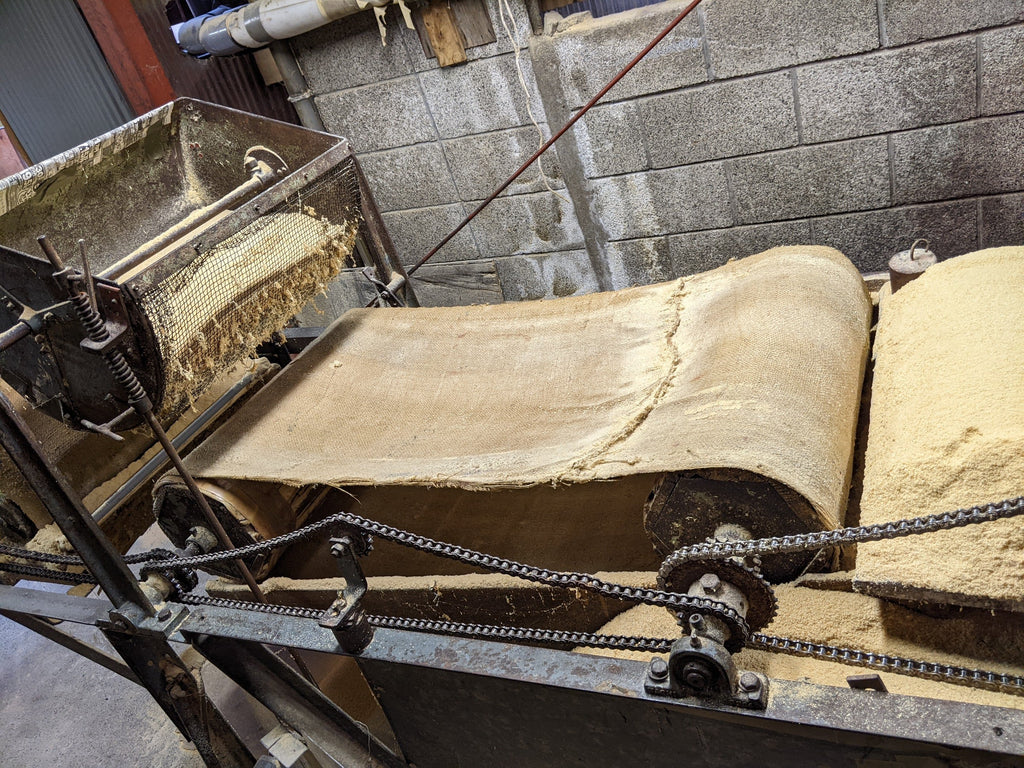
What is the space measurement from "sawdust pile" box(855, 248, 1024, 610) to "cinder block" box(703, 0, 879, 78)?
175cm

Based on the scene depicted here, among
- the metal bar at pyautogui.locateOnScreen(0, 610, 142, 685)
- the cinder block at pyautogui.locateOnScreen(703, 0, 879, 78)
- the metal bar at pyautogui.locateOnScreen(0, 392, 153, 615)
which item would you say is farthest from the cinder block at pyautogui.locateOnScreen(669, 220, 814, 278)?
the metal bar at pyautogui.locateOnScreen(0, 610, 142, 685)

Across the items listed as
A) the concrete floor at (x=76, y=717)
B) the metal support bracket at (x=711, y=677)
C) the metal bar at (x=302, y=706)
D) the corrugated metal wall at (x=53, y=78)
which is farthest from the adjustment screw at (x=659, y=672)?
the corrugated metal wall at (x=53, y=78)

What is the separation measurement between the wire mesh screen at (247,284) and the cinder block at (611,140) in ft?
5.32

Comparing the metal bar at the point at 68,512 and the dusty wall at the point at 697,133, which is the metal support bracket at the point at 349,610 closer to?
the metal bar at the point at 68,512

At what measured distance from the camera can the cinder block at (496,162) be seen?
4.54 meters

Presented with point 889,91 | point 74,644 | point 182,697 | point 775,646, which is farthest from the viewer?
point 889,91

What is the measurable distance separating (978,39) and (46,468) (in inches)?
153

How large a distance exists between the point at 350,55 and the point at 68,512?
341cm

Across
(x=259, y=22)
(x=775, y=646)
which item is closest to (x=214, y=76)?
(x=259, y=22)

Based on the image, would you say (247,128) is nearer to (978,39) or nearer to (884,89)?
(884,89)

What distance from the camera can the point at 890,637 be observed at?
1.66 meters

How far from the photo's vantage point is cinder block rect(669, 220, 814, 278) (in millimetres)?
4207

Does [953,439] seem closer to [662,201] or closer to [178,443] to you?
[178,443]

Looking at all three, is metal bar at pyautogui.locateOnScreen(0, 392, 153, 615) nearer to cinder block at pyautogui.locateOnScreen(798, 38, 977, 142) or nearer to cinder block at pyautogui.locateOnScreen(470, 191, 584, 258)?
cinder block at pyautogui.locateOnScreen(470, 191, 584, 258)
